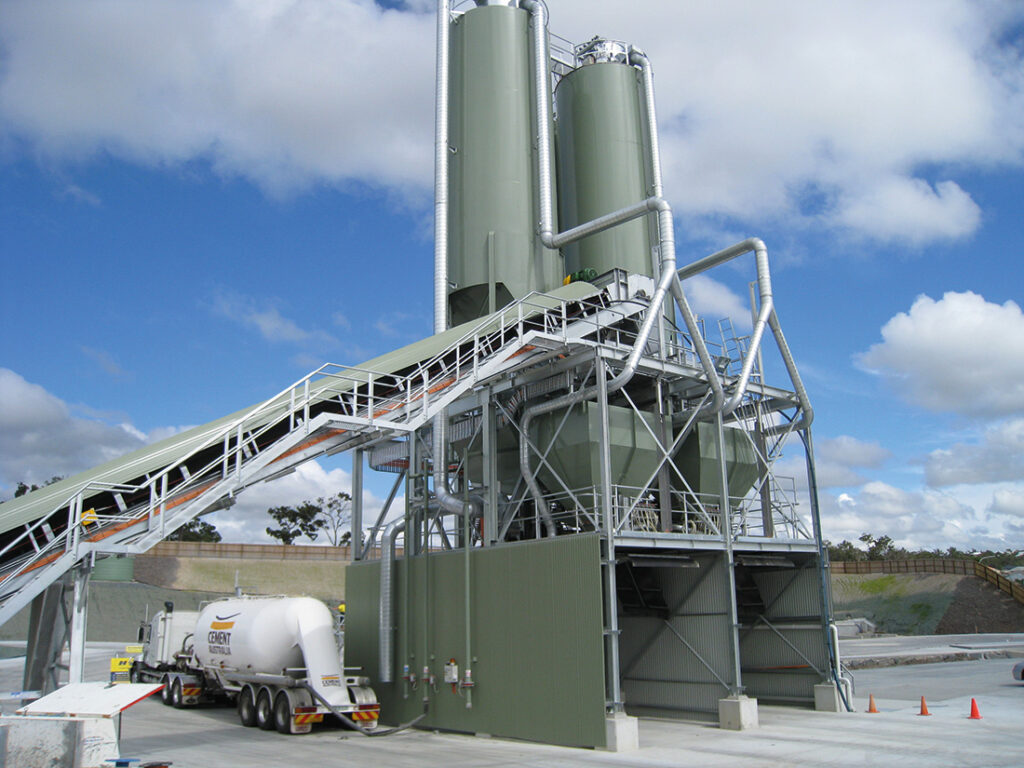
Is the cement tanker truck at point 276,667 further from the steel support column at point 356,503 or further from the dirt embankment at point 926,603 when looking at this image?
the dirt embankment at point 926,603

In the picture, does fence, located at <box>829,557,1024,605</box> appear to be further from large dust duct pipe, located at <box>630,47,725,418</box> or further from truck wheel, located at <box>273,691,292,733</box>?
truck wheel, located at <box>273,691,292,733</box>

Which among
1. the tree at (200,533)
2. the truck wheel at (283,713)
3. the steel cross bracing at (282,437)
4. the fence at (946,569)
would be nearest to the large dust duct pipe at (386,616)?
the truck wheel at (283,713)

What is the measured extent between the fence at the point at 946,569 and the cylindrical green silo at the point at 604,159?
37.4 meters

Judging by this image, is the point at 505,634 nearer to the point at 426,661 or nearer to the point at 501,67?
the point at 426,661

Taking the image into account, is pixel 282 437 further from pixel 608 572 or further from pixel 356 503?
pixel 356 503

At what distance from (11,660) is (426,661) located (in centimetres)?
3091

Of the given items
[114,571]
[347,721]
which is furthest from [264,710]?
[114,571]

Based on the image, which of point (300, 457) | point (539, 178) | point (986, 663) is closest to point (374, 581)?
point (300, 457)

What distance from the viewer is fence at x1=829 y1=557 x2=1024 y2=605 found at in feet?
186

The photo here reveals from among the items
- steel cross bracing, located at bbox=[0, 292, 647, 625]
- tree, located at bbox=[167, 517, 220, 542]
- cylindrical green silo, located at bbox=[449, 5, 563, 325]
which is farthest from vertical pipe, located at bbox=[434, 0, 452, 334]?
tree, located at bbox=[167, 517, 220, 542]

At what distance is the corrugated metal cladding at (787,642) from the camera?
21.8 meters

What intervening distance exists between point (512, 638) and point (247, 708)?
7.03 metres

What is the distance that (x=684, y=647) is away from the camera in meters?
20.9

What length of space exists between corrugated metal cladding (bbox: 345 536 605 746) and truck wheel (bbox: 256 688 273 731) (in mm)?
3023
